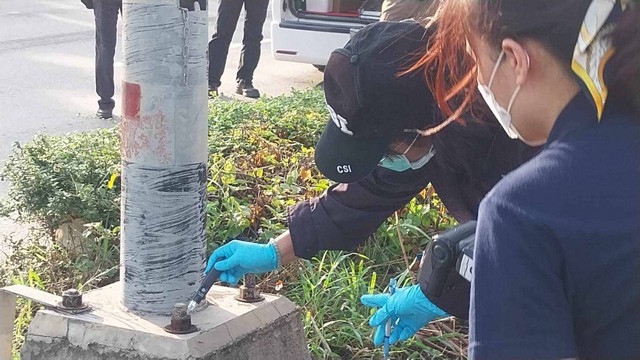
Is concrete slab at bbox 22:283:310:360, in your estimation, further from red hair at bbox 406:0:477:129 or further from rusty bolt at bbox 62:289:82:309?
red hair at bbox 406:0:477:129

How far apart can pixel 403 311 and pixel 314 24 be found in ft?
16.7

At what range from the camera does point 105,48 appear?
A: 666cm

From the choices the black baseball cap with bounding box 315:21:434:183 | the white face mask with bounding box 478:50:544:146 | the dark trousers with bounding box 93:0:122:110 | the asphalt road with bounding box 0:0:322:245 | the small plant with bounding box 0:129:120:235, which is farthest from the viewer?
the asphalt road with bounding box 0:0:322:245

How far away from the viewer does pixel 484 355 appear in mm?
1336

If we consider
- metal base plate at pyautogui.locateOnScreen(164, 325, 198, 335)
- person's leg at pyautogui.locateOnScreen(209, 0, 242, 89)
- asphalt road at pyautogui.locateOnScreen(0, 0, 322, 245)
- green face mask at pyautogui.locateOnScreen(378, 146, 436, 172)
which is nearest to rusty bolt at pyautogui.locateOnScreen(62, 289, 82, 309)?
metal base plate at pyautogui.locateOnScreen(164, 325, 198, 335)

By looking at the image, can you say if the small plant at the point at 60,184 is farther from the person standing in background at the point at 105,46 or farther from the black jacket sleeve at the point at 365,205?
the person standing in background at the point at 105,46

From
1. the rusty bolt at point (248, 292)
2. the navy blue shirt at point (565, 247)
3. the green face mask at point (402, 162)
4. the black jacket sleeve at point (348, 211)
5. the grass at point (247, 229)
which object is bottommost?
the grass at point (247, 229)

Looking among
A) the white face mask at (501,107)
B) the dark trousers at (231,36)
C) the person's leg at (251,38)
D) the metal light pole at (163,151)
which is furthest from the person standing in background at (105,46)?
the white face mask at (501,107)

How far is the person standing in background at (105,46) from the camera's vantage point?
6.52 meters

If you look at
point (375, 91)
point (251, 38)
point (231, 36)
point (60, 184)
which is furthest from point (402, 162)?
point (251, 38)

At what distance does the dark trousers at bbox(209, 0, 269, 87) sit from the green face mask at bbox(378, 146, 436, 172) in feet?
16.5

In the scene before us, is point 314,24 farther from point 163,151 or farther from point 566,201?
point 566,201

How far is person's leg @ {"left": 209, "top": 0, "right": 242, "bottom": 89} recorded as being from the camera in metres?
7.27

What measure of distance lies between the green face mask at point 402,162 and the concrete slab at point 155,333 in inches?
21.3
